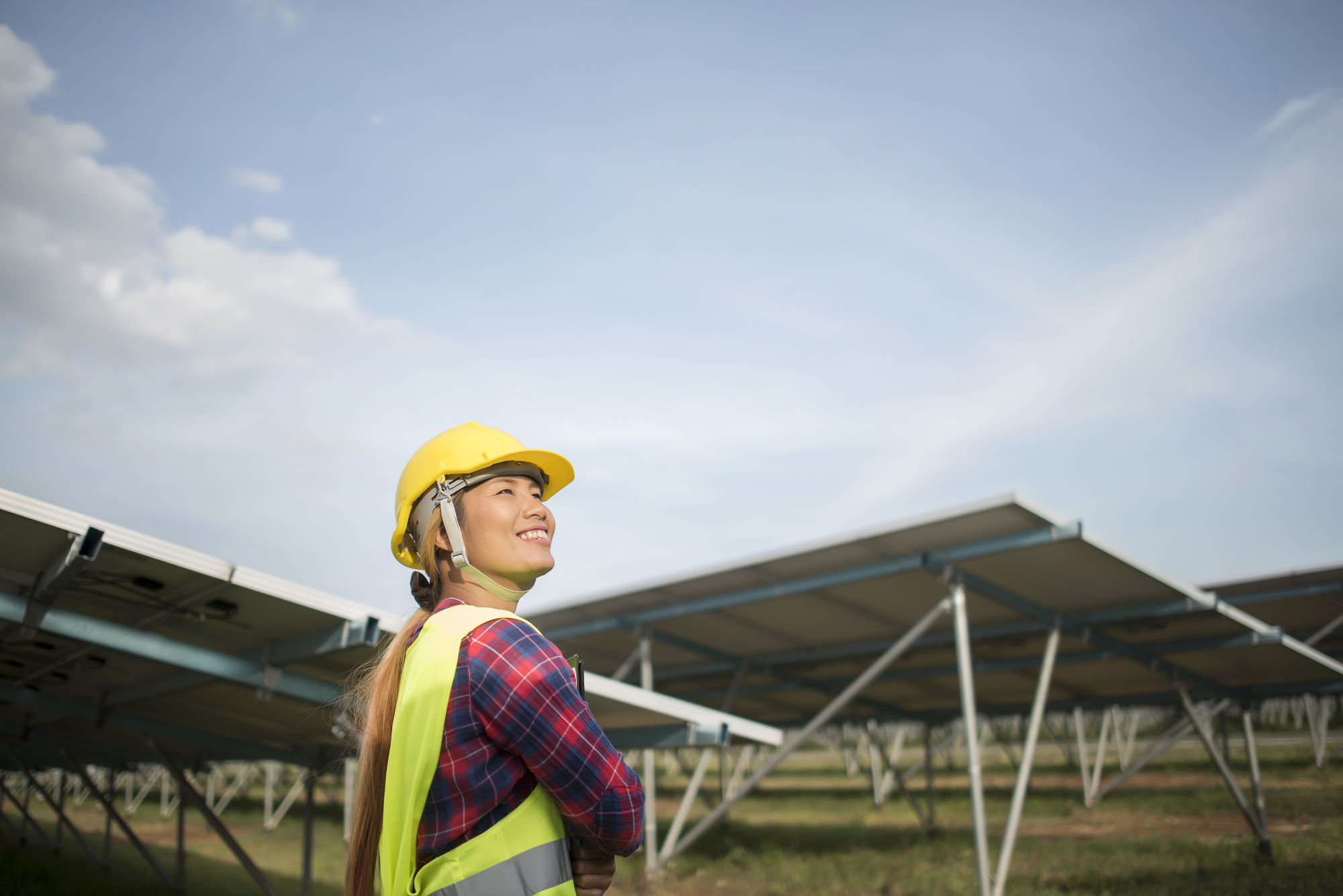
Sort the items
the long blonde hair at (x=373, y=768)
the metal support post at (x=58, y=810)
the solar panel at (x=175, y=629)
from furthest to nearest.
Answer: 1. the metal support post at (x=58, y=810)
2. the solar panel at (x=175, y=629)
3. the long blonde hair at (x=373, y=768)

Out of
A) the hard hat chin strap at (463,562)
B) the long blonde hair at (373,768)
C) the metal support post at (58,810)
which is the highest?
the hard hat chin strap at (463,562)

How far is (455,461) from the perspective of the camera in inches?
90.1

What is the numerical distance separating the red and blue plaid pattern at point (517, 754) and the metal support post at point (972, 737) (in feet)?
23.9

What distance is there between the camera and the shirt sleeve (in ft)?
5.92

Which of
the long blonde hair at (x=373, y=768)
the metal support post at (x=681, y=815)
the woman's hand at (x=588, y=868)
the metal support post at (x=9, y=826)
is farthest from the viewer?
the metal support post at (x=9, y=826)

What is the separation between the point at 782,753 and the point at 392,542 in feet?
24.8

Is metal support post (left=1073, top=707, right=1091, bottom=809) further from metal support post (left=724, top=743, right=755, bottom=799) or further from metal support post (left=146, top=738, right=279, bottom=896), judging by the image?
metal support post (left=724, top=743, right=755, bottom=799)

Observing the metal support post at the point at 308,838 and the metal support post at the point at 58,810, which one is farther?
the metal support post at the point at 58,810

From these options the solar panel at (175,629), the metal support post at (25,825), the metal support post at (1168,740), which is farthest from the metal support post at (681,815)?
the metal support post at (25,825)

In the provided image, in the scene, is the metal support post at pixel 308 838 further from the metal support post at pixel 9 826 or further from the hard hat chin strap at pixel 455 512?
the metal support post at pixel 9 826

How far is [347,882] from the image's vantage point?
2020 mm

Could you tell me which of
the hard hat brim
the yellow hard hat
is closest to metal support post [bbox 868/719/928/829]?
the hard hat brim

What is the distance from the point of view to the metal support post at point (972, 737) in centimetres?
843

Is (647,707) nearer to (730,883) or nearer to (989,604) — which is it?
(989,604)
